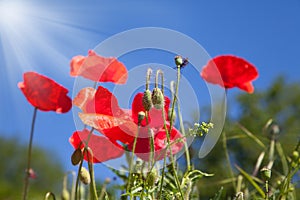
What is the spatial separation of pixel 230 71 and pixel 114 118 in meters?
0.53

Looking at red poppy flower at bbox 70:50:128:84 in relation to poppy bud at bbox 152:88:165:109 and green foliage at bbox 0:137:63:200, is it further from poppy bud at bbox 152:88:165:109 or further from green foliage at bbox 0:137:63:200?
green foliage at bbox 0:137:63:200

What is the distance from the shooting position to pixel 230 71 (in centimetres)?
124

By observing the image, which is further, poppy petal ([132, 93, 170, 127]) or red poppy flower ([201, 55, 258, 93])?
red poppy flower ([201, 55, 258, 93])

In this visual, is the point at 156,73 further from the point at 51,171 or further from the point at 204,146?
the point at 51,171

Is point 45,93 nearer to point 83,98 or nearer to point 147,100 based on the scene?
point 83,98

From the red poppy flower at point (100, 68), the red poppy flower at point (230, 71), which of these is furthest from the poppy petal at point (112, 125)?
the red poppy flower at point (230, 71)

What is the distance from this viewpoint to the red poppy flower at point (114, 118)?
77 centimetres

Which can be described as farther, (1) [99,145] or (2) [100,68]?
(2) [100,68]

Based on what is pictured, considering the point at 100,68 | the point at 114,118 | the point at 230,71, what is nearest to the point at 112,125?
the point at 114,118

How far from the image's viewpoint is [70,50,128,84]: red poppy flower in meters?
0.93

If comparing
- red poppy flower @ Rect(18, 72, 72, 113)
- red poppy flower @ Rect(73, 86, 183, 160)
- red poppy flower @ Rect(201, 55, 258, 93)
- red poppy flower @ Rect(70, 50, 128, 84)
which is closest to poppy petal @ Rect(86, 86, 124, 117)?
red poppy flower @ Rect(73, 86, 183, 160)

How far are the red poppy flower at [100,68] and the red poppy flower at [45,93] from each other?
0.06 metres

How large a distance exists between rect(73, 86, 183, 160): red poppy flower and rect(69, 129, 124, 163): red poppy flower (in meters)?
0.04

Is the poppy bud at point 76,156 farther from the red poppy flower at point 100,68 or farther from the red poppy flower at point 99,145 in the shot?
the red poppy flower at point 100,68
